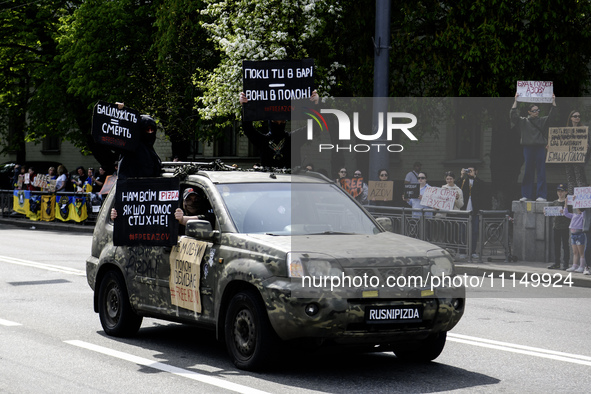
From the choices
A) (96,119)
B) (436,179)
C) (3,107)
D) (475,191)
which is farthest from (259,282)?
(3,107)

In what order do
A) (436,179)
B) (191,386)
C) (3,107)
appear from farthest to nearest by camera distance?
(3,107) → (436,179) → (191,386)

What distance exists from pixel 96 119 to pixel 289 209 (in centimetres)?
275

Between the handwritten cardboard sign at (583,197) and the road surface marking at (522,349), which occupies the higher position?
the handwritten cardboard sign at (583,197)

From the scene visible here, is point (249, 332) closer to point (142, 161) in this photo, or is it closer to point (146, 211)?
point (146, 211)

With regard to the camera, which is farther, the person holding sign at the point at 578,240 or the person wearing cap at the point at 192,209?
the person holding sign at the point at 578,240

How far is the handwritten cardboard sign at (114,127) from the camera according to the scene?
31.3 ft

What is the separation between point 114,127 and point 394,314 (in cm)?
410

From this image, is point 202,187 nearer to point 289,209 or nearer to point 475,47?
point 289,209

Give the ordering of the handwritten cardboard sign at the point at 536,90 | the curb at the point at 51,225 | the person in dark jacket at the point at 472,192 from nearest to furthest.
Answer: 1. the handwritten cardboard sign at the point at 536,90
2. the person in dark jacket at the point at 472,192
3. the curb at the point at 51,225

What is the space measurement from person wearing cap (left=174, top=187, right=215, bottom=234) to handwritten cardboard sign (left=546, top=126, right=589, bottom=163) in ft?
34.1

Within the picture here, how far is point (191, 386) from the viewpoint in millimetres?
6750

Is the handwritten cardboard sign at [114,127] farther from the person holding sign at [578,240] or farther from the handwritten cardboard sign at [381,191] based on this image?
the handwritten cardboard sign at [381,191]

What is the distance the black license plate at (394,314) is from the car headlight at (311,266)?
39 cm

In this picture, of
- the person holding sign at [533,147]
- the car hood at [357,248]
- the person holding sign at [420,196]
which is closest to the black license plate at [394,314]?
the car hood at [357,248]
